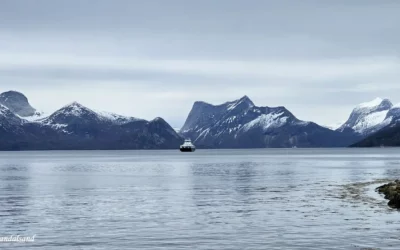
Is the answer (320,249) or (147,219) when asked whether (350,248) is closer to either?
(320,249)

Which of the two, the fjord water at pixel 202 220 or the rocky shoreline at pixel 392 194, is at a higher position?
the rocky shoreline at pixel 392 194

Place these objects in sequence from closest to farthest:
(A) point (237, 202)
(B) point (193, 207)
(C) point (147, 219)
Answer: (C) point (147, 219) → (B) point (193, 207) → (A) point (237, 202)

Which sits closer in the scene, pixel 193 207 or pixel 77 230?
pixel 77 230

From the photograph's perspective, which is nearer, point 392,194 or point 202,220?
point 202,220

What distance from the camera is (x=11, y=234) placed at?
150 ft

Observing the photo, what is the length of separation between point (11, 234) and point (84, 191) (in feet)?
145

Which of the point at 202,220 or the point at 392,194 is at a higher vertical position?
the point at 392,194

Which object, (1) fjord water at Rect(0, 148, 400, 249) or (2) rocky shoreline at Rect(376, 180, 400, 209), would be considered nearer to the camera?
(1) fjord water at Rect(0, 148, 400, 249)

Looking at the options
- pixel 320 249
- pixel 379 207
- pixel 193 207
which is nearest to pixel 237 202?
pixel 193 207

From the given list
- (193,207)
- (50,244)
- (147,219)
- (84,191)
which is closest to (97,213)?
(147,219)

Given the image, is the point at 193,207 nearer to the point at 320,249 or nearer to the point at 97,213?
the point at 97,213

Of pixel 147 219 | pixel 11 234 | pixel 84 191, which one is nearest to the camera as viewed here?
pixel 11 234

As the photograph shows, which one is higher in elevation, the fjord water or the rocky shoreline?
the rocky shoreline

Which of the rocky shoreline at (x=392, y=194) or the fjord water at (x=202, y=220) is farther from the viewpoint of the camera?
the rocky shoreline at (x=392, y=194)
